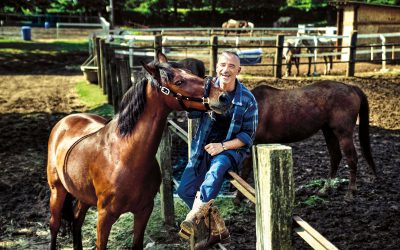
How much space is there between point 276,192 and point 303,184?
418 centimetres

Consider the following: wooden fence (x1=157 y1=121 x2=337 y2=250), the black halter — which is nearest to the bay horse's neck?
the black halter

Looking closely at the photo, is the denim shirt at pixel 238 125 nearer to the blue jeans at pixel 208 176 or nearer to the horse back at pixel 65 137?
the blue jeans at pixel 208 176

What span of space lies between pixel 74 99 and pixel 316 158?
316 inches

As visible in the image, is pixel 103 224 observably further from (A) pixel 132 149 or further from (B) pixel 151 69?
(B) pixel 151 69

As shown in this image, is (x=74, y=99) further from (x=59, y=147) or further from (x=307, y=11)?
(x=307, y=11)

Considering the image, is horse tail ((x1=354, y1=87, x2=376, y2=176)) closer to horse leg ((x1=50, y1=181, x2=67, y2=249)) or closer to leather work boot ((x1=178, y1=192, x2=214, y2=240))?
leather work boot ((x1=178, y1=192, x2=214, y2=240))

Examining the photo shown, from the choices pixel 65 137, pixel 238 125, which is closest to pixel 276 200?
pixel 238 125

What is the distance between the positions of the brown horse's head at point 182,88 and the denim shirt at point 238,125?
17 centimetres

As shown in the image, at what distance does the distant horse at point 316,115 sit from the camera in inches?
249

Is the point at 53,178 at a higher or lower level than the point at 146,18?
lower

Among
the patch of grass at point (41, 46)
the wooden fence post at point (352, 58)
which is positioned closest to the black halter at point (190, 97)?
the wooden fence post at point (352, 58)

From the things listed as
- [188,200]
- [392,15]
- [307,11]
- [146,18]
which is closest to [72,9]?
[146,18]

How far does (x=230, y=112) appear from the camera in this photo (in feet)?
11.2

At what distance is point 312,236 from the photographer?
2266 millimetres
